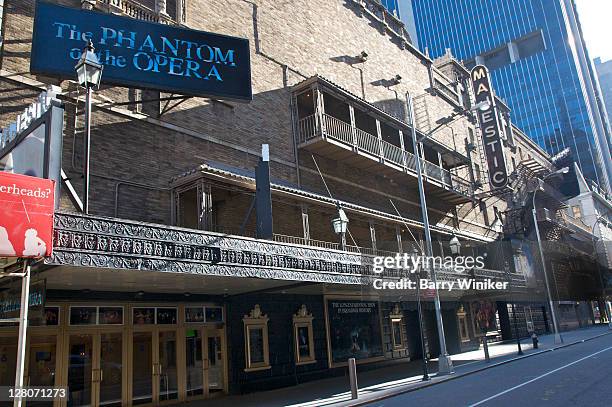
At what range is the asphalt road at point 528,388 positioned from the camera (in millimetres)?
11078

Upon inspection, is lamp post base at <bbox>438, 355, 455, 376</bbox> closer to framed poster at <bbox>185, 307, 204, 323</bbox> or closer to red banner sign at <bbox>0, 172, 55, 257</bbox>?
framed poster at <bbox>185, 307, 204, 323</bbox>

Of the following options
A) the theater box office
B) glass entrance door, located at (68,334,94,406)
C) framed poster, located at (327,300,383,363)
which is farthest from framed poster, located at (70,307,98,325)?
framed poster, located at (327,300,383,363)

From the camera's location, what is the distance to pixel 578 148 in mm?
111000

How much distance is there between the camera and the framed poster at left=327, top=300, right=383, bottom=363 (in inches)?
822

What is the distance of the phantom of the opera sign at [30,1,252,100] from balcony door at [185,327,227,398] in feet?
25.3

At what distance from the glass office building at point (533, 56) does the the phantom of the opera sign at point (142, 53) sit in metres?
110

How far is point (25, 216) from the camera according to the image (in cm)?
789

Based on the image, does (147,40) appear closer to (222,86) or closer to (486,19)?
(222,86)

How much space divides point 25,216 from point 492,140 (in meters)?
36.1

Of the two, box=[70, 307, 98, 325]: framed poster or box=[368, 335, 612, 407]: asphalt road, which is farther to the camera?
box=[70, 307, 98, 325]: framed poster

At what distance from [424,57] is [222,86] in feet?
78.3

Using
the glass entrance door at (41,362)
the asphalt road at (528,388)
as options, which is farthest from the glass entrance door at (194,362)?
the asphalt road at (528,388)

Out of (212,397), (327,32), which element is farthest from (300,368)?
(327,32)

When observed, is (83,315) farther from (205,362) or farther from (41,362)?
(205,362)
